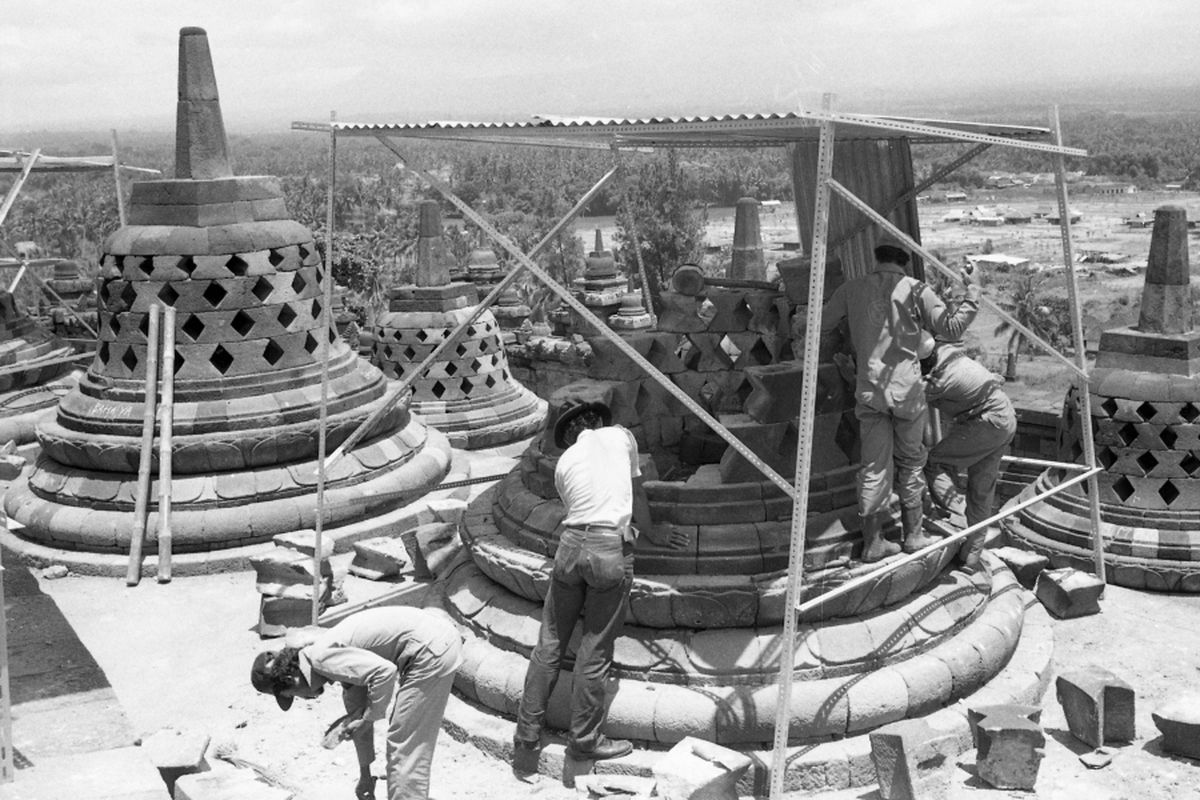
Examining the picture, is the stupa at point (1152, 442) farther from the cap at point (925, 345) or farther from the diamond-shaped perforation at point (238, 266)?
the diamond-shaped perforation at point (238, 266)

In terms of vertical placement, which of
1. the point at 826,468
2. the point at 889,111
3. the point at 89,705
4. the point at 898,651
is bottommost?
the point at 89,705

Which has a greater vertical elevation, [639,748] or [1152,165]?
[1152,165]

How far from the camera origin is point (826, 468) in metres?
7.52

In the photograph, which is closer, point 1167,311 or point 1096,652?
point 1096,652

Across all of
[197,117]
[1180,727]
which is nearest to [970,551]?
[1180,727]

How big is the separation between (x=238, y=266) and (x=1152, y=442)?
7359mm

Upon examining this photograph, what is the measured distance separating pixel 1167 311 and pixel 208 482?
24.9ft

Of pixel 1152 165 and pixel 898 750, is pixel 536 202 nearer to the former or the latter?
pixel 1152 165

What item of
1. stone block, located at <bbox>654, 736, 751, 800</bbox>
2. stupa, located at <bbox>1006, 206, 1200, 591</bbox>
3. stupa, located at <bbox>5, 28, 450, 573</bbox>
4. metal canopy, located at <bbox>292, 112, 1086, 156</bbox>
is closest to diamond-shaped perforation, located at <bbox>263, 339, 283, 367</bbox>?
stupa, located at <bbox>5, 28, 450, 573</bbox>

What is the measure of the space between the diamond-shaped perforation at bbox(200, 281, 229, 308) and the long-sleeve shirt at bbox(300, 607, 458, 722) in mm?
5313

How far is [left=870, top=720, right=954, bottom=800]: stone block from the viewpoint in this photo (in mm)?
5840

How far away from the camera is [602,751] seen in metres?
6.21

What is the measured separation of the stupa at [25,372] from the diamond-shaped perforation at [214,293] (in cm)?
407

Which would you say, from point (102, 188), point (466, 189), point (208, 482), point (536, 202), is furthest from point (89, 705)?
point (102, 188)
